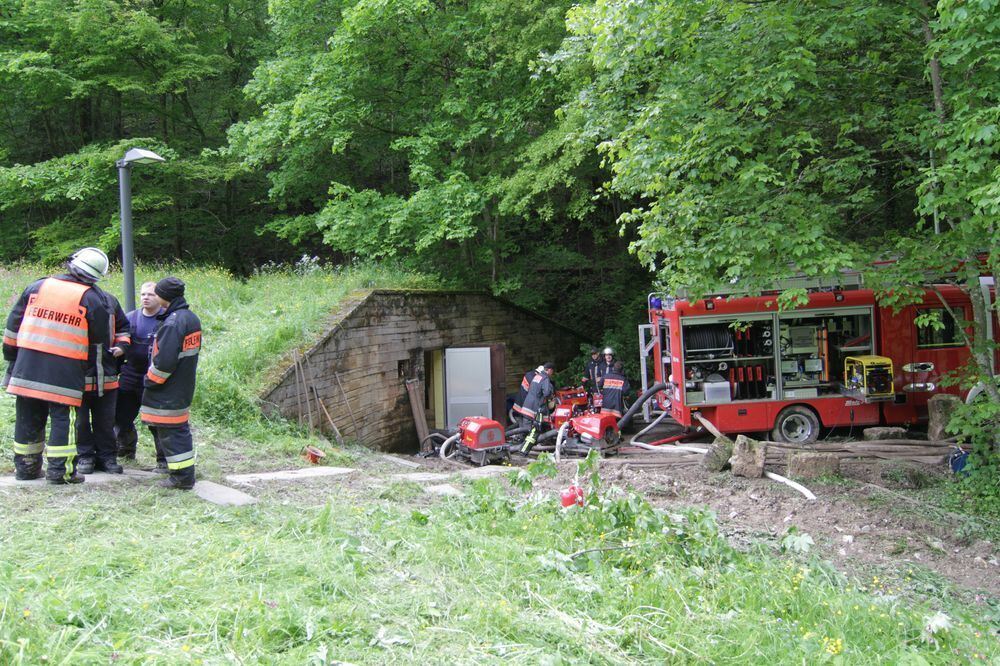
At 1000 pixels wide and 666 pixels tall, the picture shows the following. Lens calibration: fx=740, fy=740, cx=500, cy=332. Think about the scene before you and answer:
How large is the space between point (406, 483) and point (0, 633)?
13.9ft

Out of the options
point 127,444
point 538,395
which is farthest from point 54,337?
point 538,395

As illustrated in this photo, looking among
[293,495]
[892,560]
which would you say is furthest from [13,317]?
[892,560]

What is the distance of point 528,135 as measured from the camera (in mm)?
15172

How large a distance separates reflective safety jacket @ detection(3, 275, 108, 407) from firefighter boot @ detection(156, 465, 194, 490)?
0.86 metres

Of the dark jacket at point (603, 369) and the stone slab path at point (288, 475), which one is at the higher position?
the dark jacket at point (603, 369)

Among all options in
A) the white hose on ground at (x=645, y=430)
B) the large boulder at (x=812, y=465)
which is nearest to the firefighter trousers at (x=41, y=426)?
the large boulder at (x=812, y=465)

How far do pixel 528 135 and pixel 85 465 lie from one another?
11316 mm

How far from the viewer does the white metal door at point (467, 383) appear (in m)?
14.3

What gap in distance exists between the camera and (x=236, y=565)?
12.3 ft

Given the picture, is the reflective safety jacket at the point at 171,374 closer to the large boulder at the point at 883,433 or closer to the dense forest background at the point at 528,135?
the dense forest background at the point at 528,135

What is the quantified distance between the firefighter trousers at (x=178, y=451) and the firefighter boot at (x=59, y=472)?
2.08ft

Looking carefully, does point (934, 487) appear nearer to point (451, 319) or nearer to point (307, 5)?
point (451, 319)

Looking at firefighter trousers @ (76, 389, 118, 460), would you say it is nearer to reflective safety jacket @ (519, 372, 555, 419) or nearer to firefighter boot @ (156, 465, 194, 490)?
firefighter boot @ (156, 465, 194, 490)

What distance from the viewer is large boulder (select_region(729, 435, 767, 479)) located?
849cm
